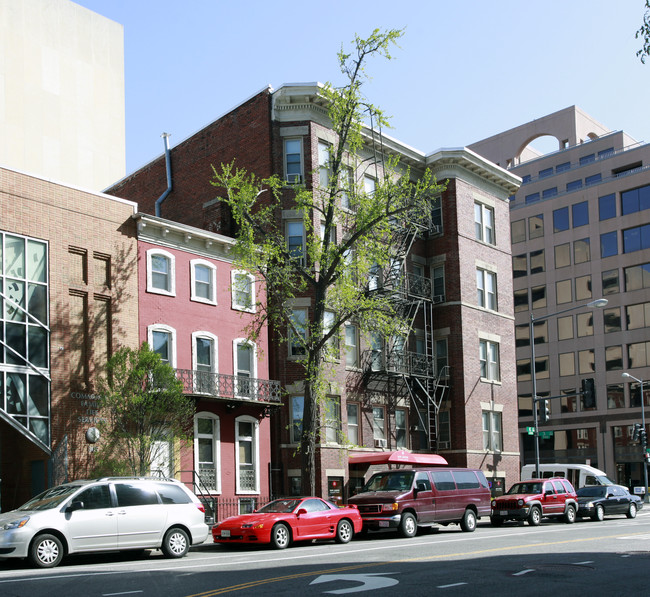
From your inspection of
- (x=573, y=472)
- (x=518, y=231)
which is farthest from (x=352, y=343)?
(x=518, y=231)

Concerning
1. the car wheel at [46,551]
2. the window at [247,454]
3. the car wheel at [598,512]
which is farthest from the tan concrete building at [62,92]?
the car wheel at [598,512]

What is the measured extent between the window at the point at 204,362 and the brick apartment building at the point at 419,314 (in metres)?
3.77

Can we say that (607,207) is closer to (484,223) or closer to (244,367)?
(484,223)

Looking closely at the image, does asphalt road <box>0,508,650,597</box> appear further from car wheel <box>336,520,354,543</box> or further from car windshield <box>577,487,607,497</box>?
car windshield <box>577,487,607,497</box>

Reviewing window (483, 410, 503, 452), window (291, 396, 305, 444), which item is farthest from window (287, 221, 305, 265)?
window (483, 410, 503, 452)

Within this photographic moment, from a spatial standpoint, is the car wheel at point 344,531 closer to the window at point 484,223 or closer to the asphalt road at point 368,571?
the asphalt road at point 368,571

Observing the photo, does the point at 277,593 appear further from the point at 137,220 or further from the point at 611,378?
the point at 611,378

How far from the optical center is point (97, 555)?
1894cm

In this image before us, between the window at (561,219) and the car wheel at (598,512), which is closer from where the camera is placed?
the car wheel at (598,512)

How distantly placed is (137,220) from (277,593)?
18.9 m

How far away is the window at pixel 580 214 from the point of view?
238 feet

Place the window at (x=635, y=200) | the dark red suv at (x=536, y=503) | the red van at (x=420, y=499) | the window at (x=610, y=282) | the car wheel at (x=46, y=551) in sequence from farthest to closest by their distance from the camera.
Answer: the window at (x=610, y=282), the window at (x=635, y=200), the dark red suv at (x=536, y=503), the red van at (x=420, y=499), the car wheel at (x=46, y=551)

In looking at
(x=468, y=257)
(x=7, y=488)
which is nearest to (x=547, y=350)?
(x=468, y=257)

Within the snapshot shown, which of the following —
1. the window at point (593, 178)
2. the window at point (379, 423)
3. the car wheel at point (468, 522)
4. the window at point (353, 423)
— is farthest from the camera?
the window at point (593, 178)
